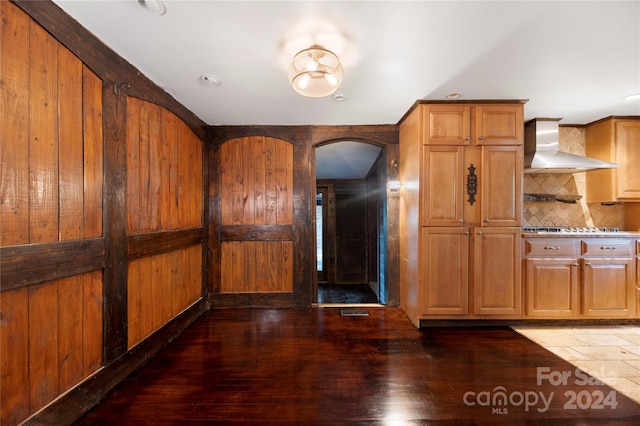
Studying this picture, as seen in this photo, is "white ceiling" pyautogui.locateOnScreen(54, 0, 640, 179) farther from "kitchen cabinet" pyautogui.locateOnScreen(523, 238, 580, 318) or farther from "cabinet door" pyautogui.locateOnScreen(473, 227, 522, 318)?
"kitchen cabinet" pyautogui.locateOnScreen(523, 238, 580, 318)

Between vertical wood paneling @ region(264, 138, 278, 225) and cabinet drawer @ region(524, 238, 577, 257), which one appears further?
vertical wood paneling @ region(264, 138, 278, 225)

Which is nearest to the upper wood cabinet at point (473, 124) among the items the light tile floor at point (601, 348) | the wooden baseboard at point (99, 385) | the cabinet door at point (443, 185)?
the cabinet door at point (443, 185)

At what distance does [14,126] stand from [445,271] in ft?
10.7

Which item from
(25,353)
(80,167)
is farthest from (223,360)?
(80,167)

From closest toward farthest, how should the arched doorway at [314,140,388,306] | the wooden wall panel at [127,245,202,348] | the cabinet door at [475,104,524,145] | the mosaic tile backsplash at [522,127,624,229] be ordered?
the wooden wall panel at [127,245,202,348]
the cabinet door at [475,104,524,145]
the mosaic tile backsplash at [522,127,624,229]
the arched doorway at [314,140,388,306]

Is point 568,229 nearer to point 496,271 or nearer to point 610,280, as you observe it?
point 610,280

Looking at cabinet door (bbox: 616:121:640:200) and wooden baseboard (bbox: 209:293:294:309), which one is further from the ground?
cabinet door (bbox: 616:121:640:200)

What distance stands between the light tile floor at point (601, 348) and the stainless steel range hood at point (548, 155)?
1.74 meters

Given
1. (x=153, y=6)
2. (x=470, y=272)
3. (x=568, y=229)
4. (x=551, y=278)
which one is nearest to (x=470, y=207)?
(x=470, y=272)

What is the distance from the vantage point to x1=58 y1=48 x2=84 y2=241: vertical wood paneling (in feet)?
4.97

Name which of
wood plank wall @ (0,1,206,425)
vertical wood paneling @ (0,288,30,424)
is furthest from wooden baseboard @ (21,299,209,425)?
vertical wood paneling @ (0,288,30,424)

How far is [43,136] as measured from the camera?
55.3 inches

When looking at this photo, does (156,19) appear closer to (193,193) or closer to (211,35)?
(211,35)

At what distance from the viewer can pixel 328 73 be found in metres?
1.78
